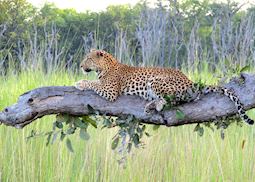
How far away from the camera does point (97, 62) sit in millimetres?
2760

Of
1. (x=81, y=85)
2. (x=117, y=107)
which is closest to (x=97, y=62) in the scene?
(x=81, y=85)

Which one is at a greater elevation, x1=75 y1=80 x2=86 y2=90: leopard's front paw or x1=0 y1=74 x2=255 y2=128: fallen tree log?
x1=75 y1=80 x2=86 y2=90: leopard's front paw

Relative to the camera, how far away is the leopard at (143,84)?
216 cm

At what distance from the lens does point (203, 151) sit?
342 centimetres

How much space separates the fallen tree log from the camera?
83.7 inches

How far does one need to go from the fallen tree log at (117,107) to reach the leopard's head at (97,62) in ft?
1.75

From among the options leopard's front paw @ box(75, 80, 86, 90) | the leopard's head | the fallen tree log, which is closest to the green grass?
the leopard's head

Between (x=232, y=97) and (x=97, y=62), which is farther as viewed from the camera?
(x=97, y=62)

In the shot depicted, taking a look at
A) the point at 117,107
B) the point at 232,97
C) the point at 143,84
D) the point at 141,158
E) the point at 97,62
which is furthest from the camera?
the point at 141,158

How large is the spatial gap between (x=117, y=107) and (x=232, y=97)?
43 cm

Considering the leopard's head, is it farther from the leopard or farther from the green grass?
the green grass

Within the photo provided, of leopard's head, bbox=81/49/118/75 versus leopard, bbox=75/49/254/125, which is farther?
leopard's head, bbox=81/49/118/75

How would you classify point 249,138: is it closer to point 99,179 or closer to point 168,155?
point 168,155

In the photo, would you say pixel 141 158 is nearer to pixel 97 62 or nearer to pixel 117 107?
pixel 97 62
